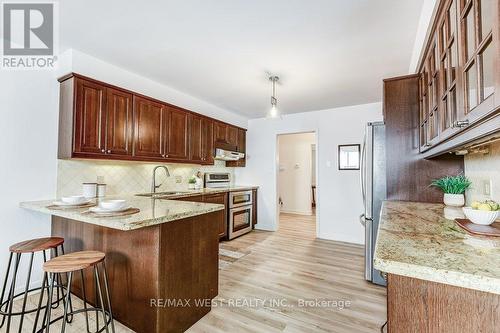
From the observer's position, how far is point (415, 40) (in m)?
2.15

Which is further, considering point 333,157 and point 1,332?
point 333,157

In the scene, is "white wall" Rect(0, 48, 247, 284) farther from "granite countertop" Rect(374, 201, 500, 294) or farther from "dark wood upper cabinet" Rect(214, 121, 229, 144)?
"granite countertop" Rect(374, 201, 500, 294)

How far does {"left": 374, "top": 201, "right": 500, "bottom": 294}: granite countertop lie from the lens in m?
0.65

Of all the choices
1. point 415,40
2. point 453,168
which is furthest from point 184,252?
point 415,40

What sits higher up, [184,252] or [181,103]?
[181,103]

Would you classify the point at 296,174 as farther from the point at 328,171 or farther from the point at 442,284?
the point at 442,284

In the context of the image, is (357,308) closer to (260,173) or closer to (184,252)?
(184,252)

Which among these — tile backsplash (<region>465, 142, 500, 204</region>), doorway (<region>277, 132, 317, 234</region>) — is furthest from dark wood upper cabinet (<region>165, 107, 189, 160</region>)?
doorway (<region>277, 132, 317, 234</region>)

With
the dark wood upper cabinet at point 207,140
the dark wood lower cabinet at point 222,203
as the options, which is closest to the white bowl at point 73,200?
the dark wood lower cabinet at point 222,203

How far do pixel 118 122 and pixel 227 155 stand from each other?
2.06 meters

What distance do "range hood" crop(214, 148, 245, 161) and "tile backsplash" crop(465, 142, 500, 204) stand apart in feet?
10.7

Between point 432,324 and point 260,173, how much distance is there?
14.4 feet

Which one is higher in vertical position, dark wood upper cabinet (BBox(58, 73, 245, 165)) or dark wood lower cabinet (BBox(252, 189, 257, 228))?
dark wood upper cabinet (BBox(58, 73, 245, 165))

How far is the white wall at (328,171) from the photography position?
13.5 ft
